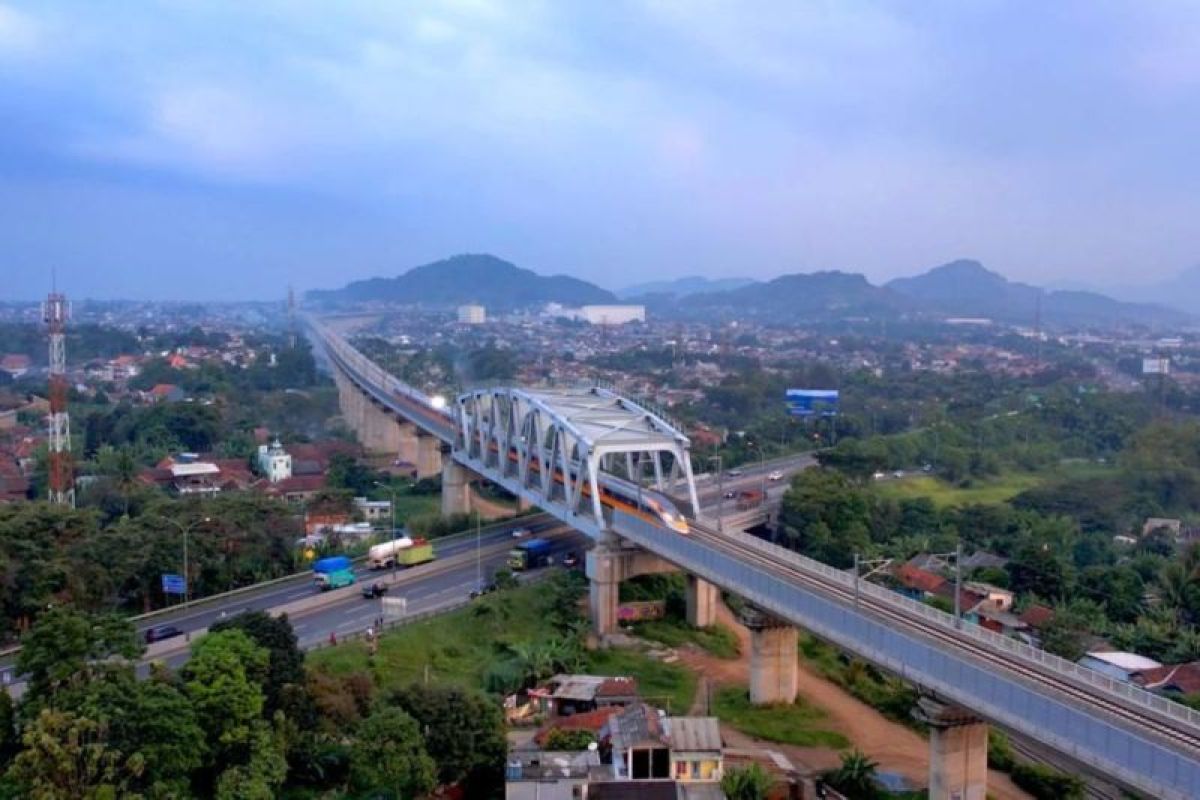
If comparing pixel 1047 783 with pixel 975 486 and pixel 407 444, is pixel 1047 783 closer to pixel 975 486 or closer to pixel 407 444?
pixel 975 486

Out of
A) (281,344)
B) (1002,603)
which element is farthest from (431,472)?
(281,344)

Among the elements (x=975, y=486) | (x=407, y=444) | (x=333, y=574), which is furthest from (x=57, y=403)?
(x=975, y=486)

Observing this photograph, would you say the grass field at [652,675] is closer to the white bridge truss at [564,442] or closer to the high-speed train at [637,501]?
the high-speed train at [637,501]

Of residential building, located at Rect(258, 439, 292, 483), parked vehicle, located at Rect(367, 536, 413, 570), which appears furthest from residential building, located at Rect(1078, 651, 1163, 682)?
residential building, located at Rect(258, 439, 292, 483)

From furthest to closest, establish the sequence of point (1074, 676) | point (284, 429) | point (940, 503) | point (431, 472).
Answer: point (284, 429) → point (431, 472) → point (940, 503) → point (1074, 676)

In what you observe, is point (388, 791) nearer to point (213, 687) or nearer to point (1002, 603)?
point (213, 687)

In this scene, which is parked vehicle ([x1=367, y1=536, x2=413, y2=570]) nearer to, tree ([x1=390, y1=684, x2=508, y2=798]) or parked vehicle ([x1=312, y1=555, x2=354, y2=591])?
parked vehicle ([x1=312, y1=555, x2=354, y2=591])
